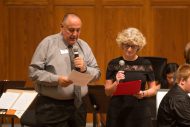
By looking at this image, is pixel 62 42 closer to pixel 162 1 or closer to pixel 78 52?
pixel 78 52

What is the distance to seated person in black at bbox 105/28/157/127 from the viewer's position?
4.01 m

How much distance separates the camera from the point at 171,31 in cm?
752

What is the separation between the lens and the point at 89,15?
7543 mm

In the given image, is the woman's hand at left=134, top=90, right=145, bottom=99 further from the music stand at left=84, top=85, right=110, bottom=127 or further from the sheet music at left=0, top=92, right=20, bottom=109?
the sheet music at left=0, top=92, right=20, bottom=109

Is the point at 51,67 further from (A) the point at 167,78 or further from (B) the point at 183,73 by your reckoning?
(A) the point at 167,78

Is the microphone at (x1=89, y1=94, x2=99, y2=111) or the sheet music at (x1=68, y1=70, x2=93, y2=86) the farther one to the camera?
the microphone at (x1=89, y1=94, x2=99, y2=111)

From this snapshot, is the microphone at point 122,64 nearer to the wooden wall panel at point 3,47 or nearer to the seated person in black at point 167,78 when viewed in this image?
the seated person in black at point 167,78

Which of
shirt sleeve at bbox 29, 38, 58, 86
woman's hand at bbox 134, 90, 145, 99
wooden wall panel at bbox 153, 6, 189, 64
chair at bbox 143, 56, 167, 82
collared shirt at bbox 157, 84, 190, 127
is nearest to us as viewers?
collared shirt at bbox 157, 84, 190, 127

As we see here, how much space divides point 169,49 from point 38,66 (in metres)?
4.12

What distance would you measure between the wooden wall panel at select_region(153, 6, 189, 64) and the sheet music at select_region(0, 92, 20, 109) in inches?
140

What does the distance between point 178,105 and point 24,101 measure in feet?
5.33

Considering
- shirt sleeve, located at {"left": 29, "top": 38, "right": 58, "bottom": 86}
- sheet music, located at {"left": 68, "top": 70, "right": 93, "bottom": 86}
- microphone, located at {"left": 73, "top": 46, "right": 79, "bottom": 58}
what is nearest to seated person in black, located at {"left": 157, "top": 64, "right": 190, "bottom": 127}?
sheet music, located at {"left": 68, "top": 70, "right": 93, "bottom": 86}

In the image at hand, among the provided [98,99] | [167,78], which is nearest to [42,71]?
[98,99]

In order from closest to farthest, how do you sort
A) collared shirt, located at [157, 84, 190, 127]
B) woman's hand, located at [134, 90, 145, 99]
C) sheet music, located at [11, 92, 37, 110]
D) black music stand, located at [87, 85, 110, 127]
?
1. collared shirt, located at [157, 84, 190, 127]
2. woman's hand, located at [134, 90, 145, 99]
3. sheet music, located at [11, 92, 37, 110]
4. black music stand, located at [87, 85, 110, 127]
